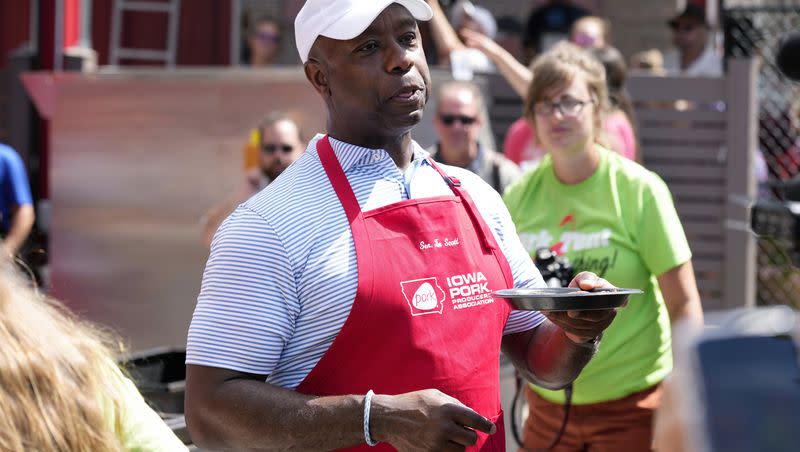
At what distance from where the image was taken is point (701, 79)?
7.15 meters

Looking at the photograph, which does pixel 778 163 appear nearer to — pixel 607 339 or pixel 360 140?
pixel 607 339

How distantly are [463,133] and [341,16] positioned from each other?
3.32 meters

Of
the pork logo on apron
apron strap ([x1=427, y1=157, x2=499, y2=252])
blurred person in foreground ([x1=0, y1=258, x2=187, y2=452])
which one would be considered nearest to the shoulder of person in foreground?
blurred person in foreground ([x1=0, y1=258, x2=187, y2=452])

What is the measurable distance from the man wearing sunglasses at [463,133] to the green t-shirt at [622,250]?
170cm

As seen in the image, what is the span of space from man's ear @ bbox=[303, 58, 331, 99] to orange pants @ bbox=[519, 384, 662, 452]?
1.70m

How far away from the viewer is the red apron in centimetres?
232

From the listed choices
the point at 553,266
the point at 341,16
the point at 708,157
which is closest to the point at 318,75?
the point at 341,16

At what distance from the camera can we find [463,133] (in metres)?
5.73

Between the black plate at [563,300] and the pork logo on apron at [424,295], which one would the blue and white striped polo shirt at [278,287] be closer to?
the pork logo on apron at [424,295]

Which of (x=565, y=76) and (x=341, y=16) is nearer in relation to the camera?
(x=341, y=16)

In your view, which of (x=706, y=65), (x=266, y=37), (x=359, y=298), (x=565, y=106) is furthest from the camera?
(x=266, y=37)

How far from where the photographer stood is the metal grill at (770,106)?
7.22 m

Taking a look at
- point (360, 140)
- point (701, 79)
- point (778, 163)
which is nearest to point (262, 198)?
point (360, 140)

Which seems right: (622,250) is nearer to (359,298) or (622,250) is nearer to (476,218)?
(476,218)
